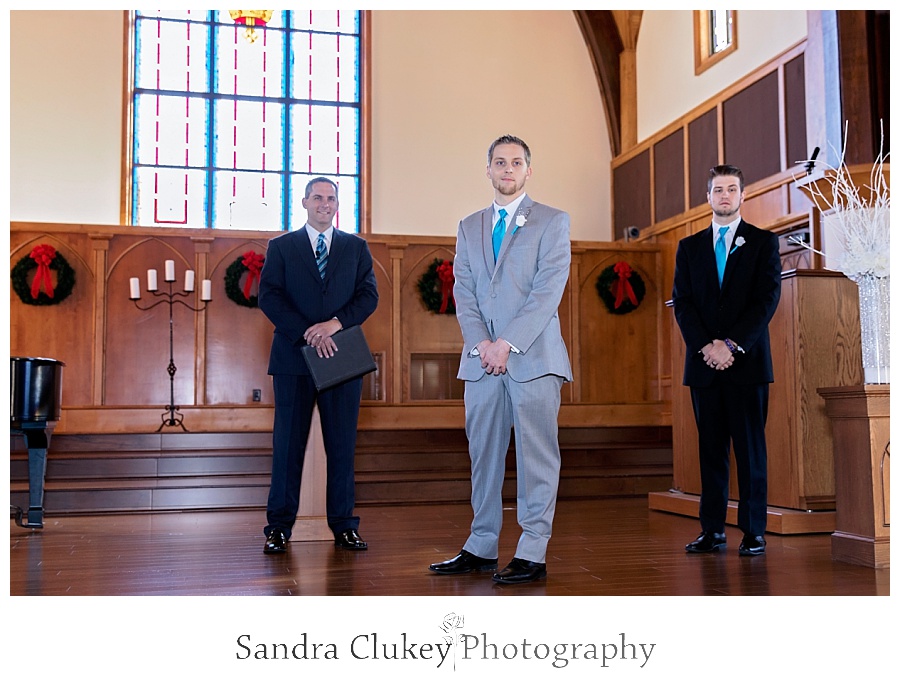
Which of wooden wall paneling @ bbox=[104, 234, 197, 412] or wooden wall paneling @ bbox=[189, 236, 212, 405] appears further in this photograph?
wooden wall paneling @ bbox=[189, 236, 212, 405]

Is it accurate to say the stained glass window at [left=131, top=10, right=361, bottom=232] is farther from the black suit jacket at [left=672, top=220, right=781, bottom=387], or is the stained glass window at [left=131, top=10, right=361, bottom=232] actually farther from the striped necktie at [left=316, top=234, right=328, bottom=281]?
the black suit jacket at [left=672, top=220, right=781, bottom=387]

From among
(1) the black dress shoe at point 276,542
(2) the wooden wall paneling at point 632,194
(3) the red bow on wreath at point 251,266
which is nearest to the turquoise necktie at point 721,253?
(1) the black dress shoe at point 276,542

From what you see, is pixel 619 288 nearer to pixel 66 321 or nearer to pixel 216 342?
pixel 216 342

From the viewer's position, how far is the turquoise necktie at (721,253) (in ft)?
12.8

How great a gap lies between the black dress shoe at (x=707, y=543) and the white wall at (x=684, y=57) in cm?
543

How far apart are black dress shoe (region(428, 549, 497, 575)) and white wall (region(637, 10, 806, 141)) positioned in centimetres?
625

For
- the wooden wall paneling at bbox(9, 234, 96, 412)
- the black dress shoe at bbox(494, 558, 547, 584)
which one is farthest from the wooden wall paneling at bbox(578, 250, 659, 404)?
the black dress shoe at bbox(494, 558, 547, 584)

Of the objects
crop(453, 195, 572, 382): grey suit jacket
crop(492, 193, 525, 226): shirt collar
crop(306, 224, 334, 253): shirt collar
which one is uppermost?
crop(306, 224, 334, 253): shirt collar

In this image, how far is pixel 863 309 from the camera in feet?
12.1

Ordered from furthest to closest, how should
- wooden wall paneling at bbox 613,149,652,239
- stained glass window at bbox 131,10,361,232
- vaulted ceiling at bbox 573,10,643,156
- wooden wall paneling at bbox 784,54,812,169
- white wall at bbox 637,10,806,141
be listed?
vaulted ceiling at bbox 573,10,643,156 < wooden wall paneling at bbox 613,149,652,239 < stained glass window at bbox 131,10,361,232 < white wall at bbox 637,10,806,141 < wooden wall paneling at bbox 784,54,812,169

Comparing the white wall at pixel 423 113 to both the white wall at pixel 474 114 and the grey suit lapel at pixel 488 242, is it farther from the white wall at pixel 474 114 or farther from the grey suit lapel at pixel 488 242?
the grey suit lapel at pixel 488 242
